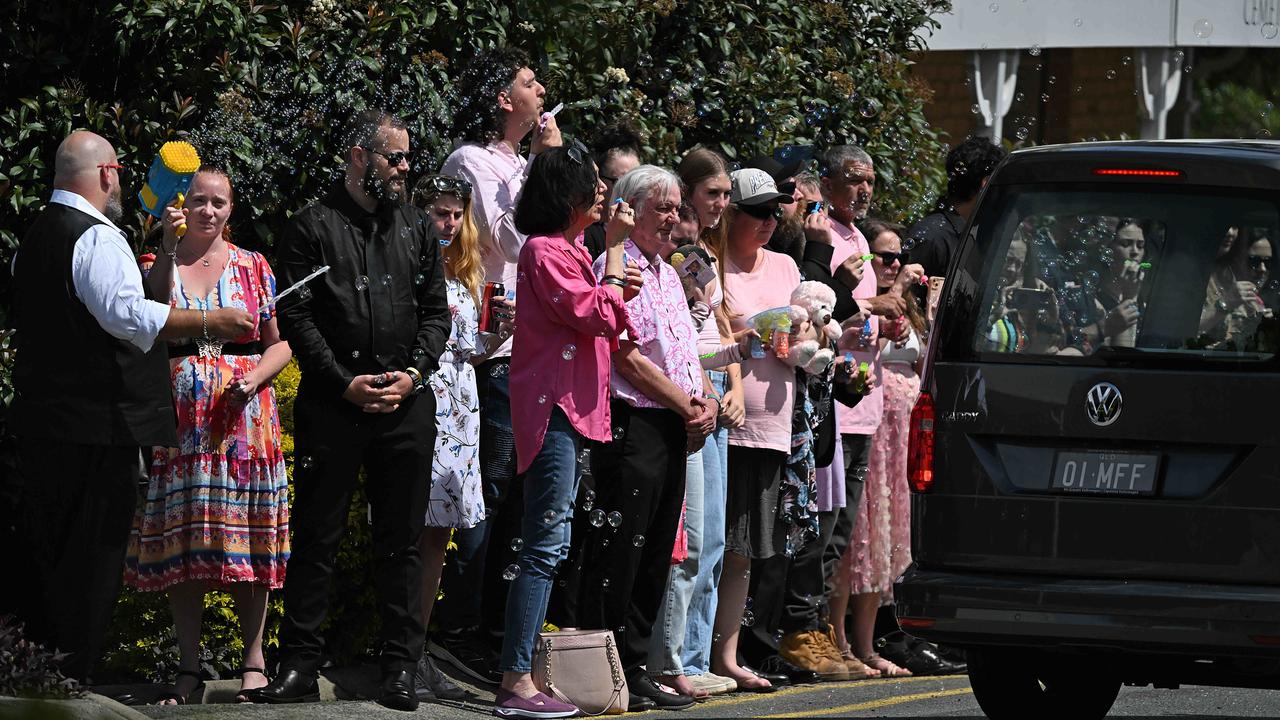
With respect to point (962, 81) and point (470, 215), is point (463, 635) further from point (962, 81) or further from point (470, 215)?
point (962, 81)

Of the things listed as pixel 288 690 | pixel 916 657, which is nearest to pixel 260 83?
pixel 288 690

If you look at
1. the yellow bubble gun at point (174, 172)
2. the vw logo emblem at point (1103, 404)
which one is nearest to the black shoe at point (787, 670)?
the vw logo emblem at point (1103, 404)

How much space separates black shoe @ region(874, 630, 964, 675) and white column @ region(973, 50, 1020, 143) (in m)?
12.4

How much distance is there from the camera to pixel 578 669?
7.70 m

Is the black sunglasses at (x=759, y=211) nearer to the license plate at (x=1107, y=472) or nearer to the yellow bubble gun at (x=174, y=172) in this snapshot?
the yellow bubble gun at (x=174, y=172)

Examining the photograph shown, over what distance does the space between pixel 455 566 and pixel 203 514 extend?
1.54 m

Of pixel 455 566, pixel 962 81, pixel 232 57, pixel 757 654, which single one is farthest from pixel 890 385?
pixel 962 81

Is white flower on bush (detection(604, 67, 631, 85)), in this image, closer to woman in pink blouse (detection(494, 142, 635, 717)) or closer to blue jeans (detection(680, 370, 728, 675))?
blue jeans (detection(680, 370, 728, 675))

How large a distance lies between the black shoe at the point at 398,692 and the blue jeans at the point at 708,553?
143cm

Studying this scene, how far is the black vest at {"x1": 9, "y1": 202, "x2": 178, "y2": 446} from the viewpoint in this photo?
270 inches

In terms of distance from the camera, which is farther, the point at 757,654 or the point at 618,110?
the point at 618,110

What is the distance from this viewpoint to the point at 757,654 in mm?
9375

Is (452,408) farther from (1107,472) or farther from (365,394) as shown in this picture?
(1107,472)

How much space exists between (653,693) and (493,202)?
2.22m
